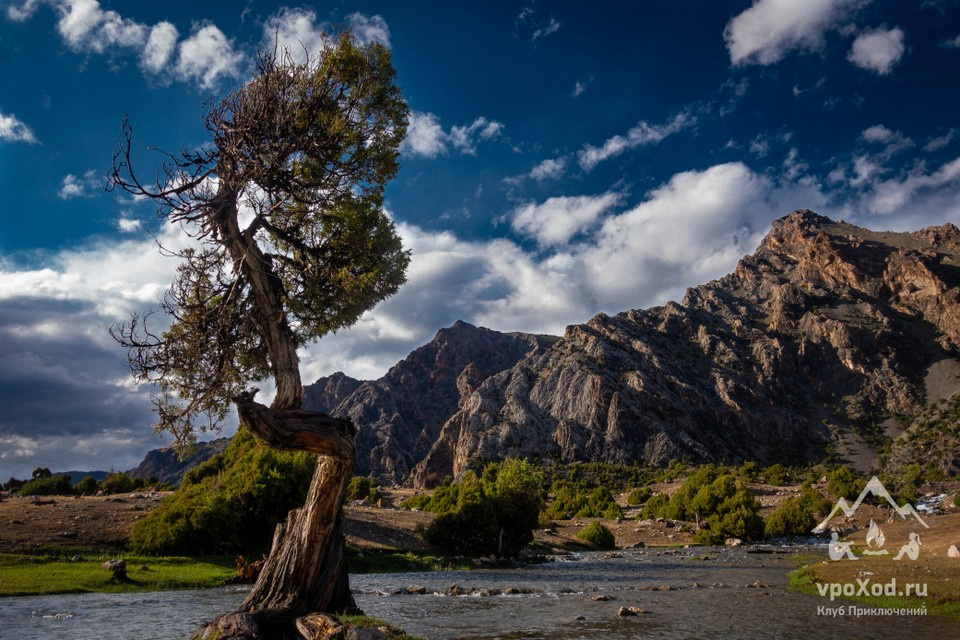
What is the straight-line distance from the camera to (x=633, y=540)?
81875mm

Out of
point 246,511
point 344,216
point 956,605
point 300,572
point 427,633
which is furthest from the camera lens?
point 246,511

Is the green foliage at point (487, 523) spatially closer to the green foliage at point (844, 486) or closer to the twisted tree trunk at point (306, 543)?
the twisted tree trunk at point (306, 543)

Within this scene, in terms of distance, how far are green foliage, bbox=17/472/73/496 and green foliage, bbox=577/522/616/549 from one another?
3062 inches

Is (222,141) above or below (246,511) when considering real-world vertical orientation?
above

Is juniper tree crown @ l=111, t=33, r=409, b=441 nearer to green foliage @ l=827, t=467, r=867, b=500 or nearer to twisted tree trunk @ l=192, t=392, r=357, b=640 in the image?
twisted tree trunk @ l=192, t=392, r=357, b=640

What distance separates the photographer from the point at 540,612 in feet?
77.9

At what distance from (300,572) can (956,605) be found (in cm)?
2457

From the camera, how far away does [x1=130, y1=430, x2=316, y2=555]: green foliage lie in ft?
139

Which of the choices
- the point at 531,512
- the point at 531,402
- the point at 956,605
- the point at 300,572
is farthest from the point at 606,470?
the point at 300,572

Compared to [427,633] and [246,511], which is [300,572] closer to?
[427,633]

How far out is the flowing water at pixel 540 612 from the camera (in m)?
18.8

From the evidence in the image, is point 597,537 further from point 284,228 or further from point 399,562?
point 284,228

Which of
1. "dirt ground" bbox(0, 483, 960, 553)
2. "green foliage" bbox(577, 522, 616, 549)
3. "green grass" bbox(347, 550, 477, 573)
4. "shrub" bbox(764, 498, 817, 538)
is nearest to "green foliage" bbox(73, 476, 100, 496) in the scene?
"dirt ground" bbox(0, 483, 960, 553)

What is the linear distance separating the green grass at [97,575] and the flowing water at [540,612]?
2249mm
